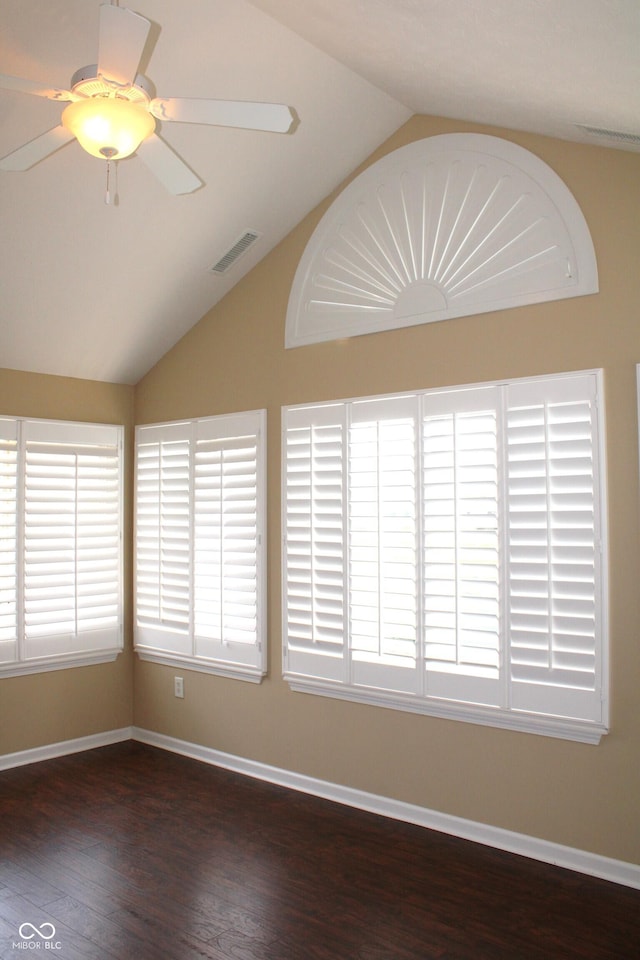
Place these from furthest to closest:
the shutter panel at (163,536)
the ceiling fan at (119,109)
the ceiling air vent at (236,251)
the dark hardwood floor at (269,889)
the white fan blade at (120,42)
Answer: the shutter panel at (163,536) < the ceiling air vent at (236,251) < the dark hardwood floor at (269,889) < the ceiling fan at (119,109) < the white fan blade at (120,42)

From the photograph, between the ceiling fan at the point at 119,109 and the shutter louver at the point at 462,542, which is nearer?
the ceiling fan at the point at 119,109

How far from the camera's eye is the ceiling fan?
2107 mm

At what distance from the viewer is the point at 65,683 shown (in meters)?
4.89

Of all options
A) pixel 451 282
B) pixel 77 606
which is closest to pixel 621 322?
pixel 451 282

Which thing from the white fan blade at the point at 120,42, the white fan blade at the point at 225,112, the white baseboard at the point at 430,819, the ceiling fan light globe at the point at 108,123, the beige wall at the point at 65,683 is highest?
the white fan blade at the point at 120,42

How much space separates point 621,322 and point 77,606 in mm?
3541

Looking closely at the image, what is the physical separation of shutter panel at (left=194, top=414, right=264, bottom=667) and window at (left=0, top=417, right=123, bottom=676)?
2.30ft

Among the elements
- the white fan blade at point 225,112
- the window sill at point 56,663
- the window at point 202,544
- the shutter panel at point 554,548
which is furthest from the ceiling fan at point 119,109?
the window sill at point 56,663

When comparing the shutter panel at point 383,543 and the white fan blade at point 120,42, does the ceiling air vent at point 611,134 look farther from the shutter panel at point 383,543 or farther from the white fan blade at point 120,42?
the white fan blade at point 120,42

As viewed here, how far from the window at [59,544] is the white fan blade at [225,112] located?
2818mm

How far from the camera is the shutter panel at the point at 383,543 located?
3.77 metres

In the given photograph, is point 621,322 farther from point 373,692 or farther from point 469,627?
point 373,692

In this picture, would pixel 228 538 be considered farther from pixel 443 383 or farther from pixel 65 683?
pixel 443 383

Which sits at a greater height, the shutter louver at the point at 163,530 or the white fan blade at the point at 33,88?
the white fan blade at the point at 33,88
